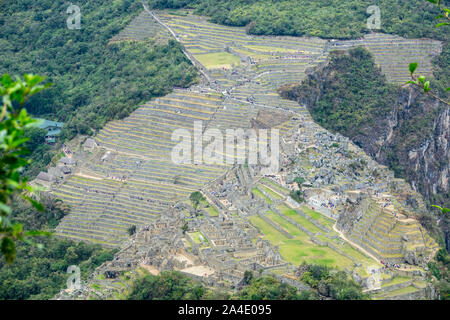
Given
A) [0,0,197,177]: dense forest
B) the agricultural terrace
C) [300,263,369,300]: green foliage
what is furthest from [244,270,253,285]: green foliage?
[0,0,197,177]: dense forest

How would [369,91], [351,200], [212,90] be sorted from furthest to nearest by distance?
[369,91], [212,90], [351,200]

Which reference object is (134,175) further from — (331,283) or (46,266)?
(331,283)

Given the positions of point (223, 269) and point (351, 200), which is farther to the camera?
point (351, 200)

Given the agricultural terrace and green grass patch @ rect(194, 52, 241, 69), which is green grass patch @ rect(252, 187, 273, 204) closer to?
the agricultural terrace

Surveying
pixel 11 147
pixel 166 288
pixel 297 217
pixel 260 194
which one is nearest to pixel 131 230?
pixel 260 194

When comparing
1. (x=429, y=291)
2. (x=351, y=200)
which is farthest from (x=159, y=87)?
(x=429, y=291)

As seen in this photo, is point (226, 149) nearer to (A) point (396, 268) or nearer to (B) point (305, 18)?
(A) point (396, 268)
